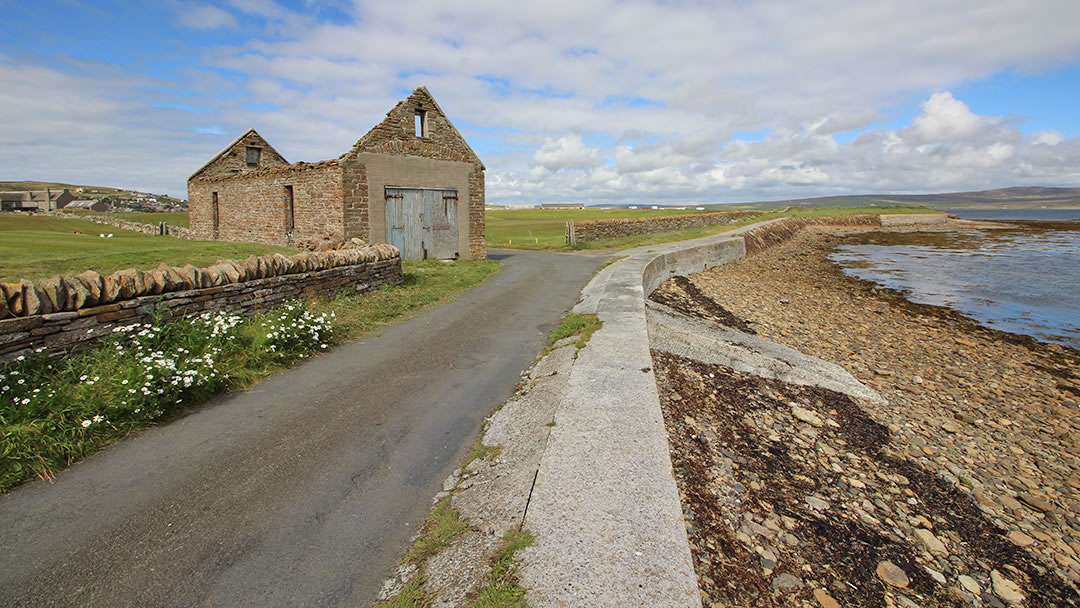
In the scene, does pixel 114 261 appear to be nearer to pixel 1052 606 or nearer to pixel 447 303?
pixel 447 303

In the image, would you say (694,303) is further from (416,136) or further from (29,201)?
(29,201)

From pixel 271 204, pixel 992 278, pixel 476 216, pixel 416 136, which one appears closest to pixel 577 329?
pixel 416 136

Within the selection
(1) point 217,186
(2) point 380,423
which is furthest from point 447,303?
(1) point 217,186

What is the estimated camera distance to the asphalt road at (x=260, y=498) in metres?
3.12

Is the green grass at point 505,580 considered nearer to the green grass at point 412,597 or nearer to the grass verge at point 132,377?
the green grass at point 412,597

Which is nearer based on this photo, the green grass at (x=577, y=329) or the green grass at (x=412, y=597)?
the green grass at (x=412, y=597)

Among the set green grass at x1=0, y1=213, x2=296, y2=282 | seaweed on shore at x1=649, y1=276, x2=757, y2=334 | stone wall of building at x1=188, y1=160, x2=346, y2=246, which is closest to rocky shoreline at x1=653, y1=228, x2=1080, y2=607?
seaweed on shore at x1=649, y1=276, x2=757, y2=334

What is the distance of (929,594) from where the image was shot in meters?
3.70

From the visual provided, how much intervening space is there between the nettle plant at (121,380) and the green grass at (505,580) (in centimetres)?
392

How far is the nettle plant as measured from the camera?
14.8ft

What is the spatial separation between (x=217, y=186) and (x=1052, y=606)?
1096 inches

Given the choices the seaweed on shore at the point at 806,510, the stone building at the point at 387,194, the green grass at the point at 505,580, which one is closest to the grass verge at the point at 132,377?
the green grass at the point at 505,580

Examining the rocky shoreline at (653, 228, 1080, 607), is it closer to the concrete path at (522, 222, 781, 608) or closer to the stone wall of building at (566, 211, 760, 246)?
the concrete path at (522, 222, 781, 608)

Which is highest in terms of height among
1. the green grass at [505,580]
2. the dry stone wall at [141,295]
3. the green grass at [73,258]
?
the green grass at [73,258]
